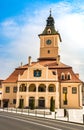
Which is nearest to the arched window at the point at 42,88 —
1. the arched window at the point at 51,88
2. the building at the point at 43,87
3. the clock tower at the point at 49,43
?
the building at the point at 43,87

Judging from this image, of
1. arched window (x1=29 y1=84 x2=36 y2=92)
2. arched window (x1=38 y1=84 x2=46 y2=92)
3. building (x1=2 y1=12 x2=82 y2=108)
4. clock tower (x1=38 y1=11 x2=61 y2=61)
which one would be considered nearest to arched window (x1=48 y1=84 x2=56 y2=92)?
building (x1=2 y1=12 x2=82 y2=108)

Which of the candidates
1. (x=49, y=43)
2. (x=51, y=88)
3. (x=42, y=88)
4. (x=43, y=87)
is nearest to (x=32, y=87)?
(x=42, y=88)

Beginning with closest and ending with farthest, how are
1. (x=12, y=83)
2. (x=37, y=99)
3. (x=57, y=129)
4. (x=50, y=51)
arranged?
1. (x=57, y=129)
2. (x=37, y=99)
3. (x=12, y=83)
4. (x=50, y=51)

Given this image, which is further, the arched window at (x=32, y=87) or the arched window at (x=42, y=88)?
the arched window at (x=32, y=87)

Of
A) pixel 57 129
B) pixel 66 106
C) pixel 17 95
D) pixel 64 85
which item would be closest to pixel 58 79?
pixel 64 85

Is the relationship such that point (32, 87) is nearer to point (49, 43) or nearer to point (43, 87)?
point (43, 87)

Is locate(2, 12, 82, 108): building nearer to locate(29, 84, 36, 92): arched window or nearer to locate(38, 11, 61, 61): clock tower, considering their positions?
locate(29, 84, 36, 92): arched window

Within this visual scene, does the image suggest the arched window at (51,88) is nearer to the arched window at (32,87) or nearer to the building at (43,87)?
the building at (43,87)

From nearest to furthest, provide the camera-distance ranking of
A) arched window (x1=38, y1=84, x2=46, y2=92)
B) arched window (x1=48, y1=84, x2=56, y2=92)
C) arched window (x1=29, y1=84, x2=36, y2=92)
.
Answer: arched window (x1=48, y1=84, x2=56, y2=92) < arched window (x1=38, y1=84, x2=46, y2=92) < arched window (x1=29, y1=84, x2=36, y2=92)

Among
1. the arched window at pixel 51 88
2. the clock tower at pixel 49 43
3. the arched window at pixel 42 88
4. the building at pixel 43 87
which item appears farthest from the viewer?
the clock tower at pixel 49 43

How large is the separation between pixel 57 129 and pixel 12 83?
4674 centimetres

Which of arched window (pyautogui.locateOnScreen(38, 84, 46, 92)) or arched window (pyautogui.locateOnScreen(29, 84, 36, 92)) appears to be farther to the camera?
arched window (pyautogui.locateOnScreen(29, 84, 36, 92))

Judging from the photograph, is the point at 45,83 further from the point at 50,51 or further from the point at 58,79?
the point at 50,51

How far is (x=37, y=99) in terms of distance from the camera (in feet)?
197
